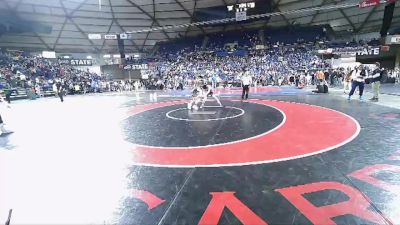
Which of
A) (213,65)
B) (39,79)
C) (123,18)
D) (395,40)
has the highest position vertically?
(123,18)

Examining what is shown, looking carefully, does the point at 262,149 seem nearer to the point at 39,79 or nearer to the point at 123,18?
the point at 39,79

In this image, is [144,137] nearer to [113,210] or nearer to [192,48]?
[113,210]

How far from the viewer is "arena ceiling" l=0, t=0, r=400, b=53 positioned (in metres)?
32.7

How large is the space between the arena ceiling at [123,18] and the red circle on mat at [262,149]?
29913 mm

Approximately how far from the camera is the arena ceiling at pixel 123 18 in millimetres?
32688

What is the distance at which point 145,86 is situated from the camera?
115ft

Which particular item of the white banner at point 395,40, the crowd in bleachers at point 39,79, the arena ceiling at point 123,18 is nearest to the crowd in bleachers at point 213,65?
the crowd in bleachers at point 39,79

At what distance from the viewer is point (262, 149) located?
541 cm

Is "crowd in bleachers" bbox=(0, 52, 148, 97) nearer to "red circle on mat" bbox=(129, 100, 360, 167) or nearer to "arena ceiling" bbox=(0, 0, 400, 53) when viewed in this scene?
"arena ceiling" bbox=(0, 0, 400, 53)

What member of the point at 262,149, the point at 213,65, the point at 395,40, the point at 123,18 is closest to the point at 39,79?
the point at 123,18

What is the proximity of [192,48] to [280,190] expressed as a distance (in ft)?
143

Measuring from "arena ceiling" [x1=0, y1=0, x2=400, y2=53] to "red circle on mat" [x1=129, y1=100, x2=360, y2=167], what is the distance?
29913 mm

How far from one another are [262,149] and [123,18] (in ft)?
121

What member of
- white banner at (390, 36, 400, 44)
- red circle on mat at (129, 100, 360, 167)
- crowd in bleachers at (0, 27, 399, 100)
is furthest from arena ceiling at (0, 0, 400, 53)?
red circle on mat at (129, 100, 360, 167)
